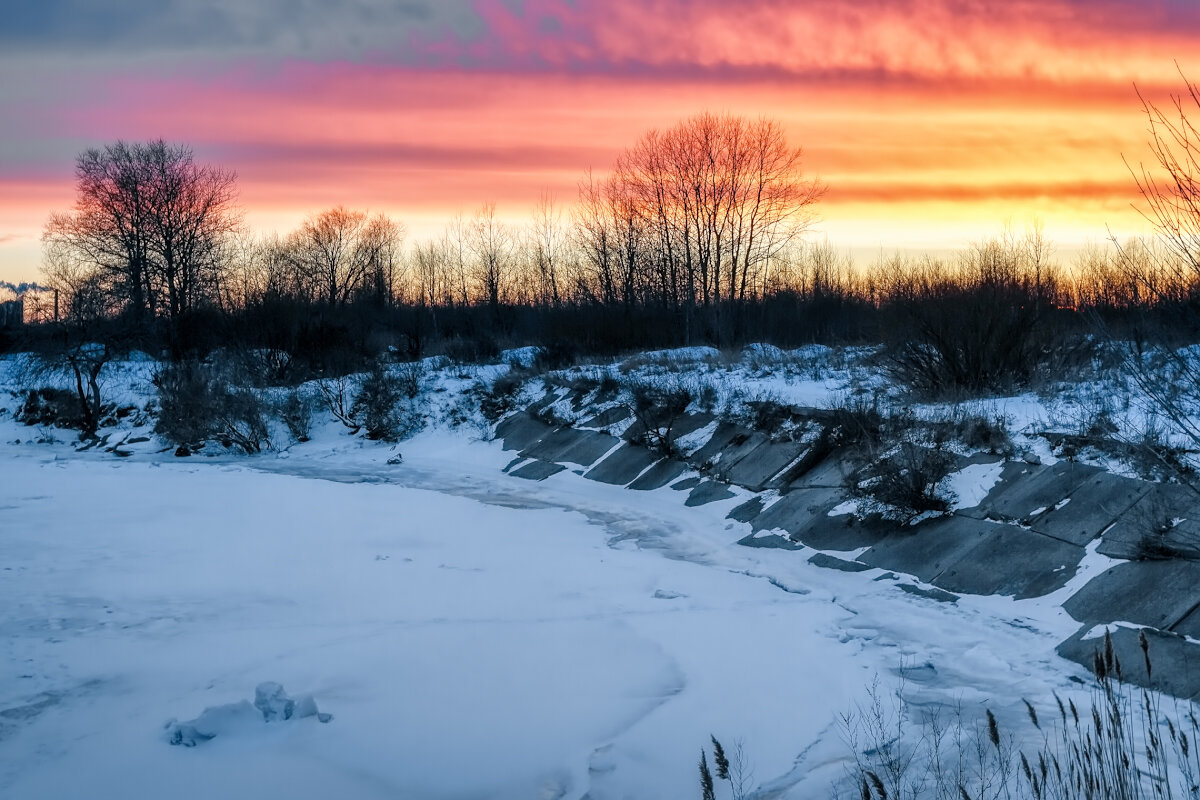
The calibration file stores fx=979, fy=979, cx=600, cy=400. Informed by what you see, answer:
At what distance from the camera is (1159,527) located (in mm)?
7234

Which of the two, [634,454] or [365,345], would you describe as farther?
[365,345]

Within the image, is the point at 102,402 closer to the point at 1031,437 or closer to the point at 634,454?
the point at 634,454

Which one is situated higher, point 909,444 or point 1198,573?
point 909,444

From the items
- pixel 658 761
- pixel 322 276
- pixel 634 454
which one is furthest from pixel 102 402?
pixel 322 276

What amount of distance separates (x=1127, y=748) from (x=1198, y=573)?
2.41 metres

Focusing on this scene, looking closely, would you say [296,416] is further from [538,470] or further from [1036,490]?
[1036,490]

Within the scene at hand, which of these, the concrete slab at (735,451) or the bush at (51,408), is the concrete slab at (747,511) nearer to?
the concrete slab at (735,451)

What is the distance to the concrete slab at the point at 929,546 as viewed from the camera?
8641 mm

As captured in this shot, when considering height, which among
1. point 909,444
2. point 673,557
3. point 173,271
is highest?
point 173,271

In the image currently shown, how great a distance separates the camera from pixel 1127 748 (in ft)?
16.0

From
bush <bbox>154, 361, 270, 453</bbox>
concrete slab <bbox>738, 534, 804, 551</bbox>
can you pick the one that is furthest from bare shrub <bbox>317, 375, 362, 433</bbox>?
concrete slab <bbox>738, 534, 804, 551</bbox>

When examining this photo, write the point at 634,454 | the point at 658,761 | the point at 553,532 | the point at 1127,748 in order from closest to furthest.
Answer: the point at 1127,748
the point at 658,761
the point at 553,532
the point at 634,454

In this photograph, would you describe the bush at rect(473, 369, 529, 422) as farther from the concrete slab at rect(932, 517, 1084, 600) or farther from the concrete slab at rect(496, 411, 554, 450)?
the concrete slab at rect(932, 517, 1084, 600)

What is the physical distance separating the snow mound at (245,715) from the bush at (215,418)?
1651 centimetres
